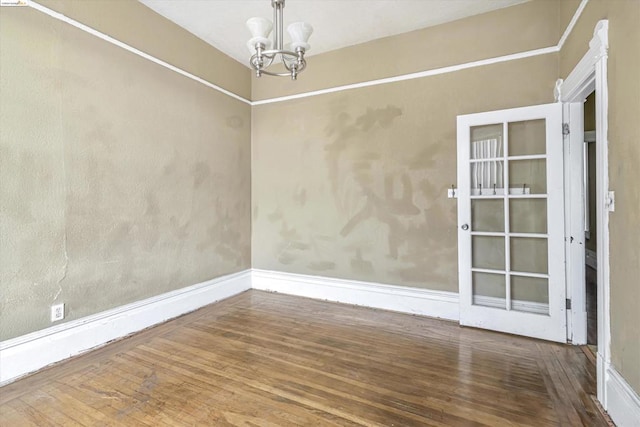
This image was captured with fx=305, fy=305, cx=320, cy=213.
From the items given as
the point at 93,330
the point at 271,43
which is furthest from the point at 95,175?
the point at 271,43

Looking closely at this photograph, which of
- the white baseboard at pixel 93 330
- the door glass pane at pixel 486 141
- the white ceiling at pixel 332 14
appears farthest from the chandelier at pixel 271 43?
the white baseboard at pixel 93 330

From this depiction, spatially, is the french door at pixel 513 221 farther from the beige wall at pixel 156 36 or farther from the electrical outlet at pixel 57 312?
the electrical outlet at pixel 57 312

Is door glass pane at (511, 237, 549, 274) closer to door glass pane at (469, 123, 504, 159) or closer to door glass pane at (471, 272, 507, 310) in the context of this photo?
door glass pane at (471, 272, 507, 310)

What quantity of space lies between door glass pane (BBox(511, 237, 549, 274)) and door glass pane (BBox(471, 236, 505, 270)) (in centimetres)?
10

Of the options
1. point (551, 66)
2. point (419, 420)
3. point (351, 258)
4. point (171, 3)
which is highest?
point (171, 3)

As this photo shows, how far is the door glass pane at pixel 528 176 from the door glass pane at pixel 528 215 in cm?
10

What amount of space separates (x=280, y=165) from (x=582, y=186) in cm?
325

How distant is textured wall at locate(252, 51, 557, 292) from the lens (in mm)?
3176

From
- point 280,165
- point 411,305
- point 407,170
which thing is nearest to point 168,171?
point 280,165

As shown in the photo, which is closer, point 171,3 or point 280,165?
point 171,3

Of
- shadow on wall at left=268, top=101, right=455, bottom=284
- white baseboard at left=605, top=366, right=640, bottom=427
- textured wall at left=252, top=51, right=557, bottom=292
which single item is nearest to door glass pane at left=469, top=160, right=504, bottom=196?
textured wall at left=252, top=51, right=557, bottom=292

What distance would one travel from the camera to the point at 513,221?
294 cm

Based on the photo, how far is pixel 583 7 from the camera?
2223 mm

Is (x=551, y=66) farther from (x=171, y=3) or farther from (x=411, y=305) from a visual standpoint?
(x=171, y=3)
